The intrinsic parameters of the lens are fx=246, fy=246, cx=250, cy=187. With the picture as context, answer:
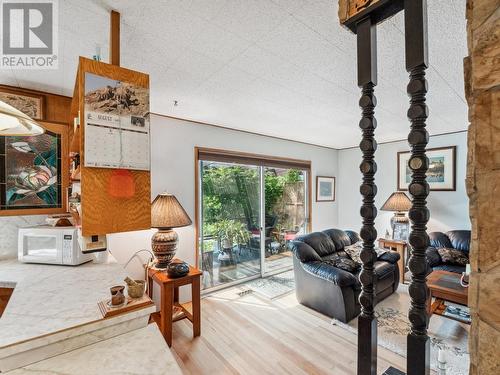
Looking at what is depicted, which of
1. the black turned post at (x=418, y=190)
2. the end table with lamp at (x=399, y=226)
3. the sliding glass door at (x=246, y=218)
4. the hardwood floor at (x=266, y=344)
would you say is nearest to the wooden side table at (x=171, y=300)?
the hardwood floor at (x=266, y=344)

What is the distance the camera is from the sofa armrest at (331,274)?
106 inches

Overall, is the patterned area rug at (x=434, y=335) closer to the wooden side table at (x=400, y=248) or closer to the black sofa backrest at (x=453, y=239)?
the wooden side table at (x=400, y=248)

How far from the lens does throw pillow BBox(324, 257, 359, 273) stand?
3.15m

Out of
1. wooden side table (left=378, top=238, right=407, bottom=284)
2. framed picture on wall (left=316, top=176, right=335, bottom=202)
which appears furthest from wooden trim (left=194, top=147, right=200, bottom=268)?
wooden side table (left=378, top=238, right=407, bottom=284)

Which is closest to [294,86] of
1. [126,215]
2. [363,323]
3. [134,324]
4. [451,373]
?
[126,215]

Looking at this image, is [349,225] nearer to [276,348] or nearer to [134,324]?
[276,348]

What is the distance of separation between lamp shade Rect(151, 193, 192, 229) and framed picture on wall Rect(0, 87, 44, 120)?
135 centimetres

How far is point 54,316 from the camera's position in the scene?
1260 mm

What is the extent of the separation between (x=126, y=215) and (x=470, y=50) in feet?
4.89

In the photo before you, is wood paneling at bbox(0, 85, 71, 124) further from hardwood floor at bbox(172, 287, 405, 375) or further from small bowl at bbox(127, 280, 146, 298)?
hardwood floor at bbox(172, 287, 405, 375)

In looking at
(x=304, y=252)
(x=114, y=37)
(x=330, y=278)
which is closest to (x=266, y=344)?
(x=330, y=278)

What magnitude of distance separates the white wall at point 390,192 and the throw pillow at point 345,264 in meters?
1.89

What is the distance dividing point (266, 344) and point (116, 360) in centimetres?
167

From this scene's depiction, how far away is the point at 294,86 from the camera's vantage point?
2.20 m
